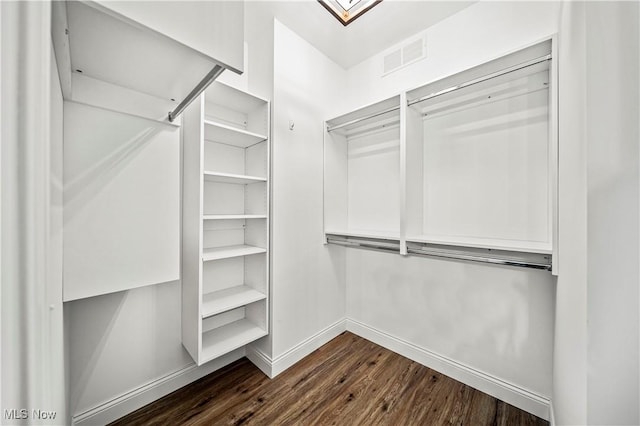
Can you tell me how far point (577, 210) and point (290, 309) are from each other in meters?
1.88

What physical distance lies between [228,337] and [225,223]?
0.86 metres

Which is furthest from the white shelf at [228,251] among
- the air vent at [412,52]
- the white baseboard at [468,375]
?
the air vent at [412,52]

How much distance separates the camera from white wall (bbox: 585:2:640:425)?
0.73 meters

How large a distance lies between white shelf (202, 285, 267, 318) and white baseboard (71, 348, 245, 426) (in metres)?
0.51

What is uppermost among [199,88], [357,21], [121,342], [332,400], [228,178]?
[357,21]

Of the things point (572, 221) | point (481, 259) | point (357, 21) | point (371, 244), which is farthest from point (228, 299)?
point (357, 21)

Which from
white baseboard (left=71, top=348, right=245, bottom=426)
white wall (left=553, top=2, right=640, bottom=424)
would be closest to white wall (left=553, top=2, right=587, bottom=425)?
white wall (left=553, top=2, right=640, bottom=424)

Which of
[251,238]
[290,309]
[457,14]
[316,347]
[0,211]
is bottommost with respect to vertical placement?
[316,347]

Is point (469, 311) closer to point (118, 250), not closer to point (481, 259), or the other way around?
point (481, 259)

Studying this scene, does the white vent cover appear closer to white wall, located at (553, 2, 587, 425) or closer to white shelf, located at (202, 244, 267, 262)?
white wall, located at (553, 2, 587, 425)

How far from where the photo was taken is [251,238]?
6.97 feet

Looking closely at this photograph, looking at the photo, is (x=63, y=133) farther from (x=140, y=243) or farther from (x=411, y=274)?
(x=411, y=274)

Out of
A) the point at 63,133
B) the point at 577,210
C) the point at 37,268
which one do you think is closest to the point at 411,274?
the point at 577,210

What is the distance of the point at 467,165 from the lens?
1.89 meters
